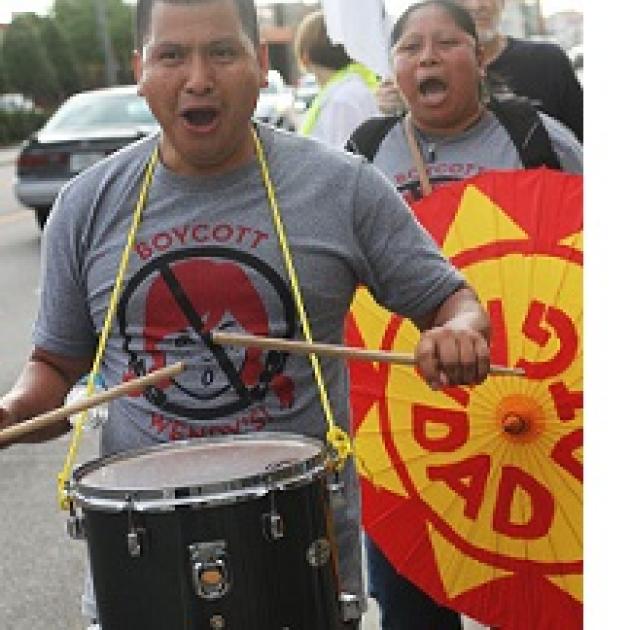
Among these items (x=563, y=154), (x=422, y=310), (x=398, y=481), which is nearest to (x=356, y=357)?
(x=422, y=310)

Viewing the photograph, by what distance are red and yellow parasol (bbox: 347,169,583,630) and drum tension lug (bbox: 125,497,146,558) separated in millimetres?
1295

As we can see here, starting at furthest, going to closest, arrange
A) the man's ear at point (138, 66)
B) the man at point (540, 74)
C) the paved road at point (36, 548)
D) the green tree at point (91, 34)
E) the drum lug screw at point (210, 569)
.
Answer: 1. the green tree at point (91, 34)
2. the man at point (540, 74)
3. the paved road at point (36, 548)
4. the man's ear at point (138, 66)
5. the drum lug screw at point (210, 569)

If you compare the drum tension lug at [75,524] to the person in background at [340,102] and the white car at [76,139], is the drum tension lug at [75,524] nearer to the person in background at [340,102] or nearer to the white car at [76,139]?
→ the person in background at [340,102]

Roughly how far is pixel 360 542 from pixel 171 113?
0.83 meters

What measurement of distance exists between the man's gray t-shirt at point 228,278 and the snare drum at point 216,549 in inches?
9.3

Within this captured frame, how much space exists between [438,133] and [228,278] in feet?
4.85

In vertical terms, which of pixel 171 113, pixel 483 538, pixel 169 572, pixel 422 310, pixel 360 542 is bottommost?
pixel 483 538

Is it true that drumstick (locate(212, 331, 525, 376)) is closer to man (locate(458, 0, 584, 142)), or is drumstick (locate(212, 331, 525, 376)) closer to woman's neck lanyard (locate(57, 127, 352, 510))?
woman's neck lanyard (locate(57, 127, 352, 510))

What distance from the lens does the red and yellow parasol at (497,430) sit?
126 inches

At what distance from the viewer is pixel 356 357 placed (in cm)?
224

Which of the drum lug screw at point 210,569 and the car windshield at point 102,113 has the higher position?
the drum lug screw at point 210,569

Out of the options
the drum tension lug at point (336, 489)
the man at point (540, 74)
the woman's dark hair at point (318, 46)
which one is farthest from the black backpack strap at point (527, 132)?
the woman's dark hair at point (318, 46)

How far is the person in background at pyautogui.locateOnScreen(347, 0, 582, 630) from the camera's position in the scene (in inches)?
144

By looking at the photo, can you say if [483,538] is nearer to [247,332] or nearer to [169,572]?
[247,332]
